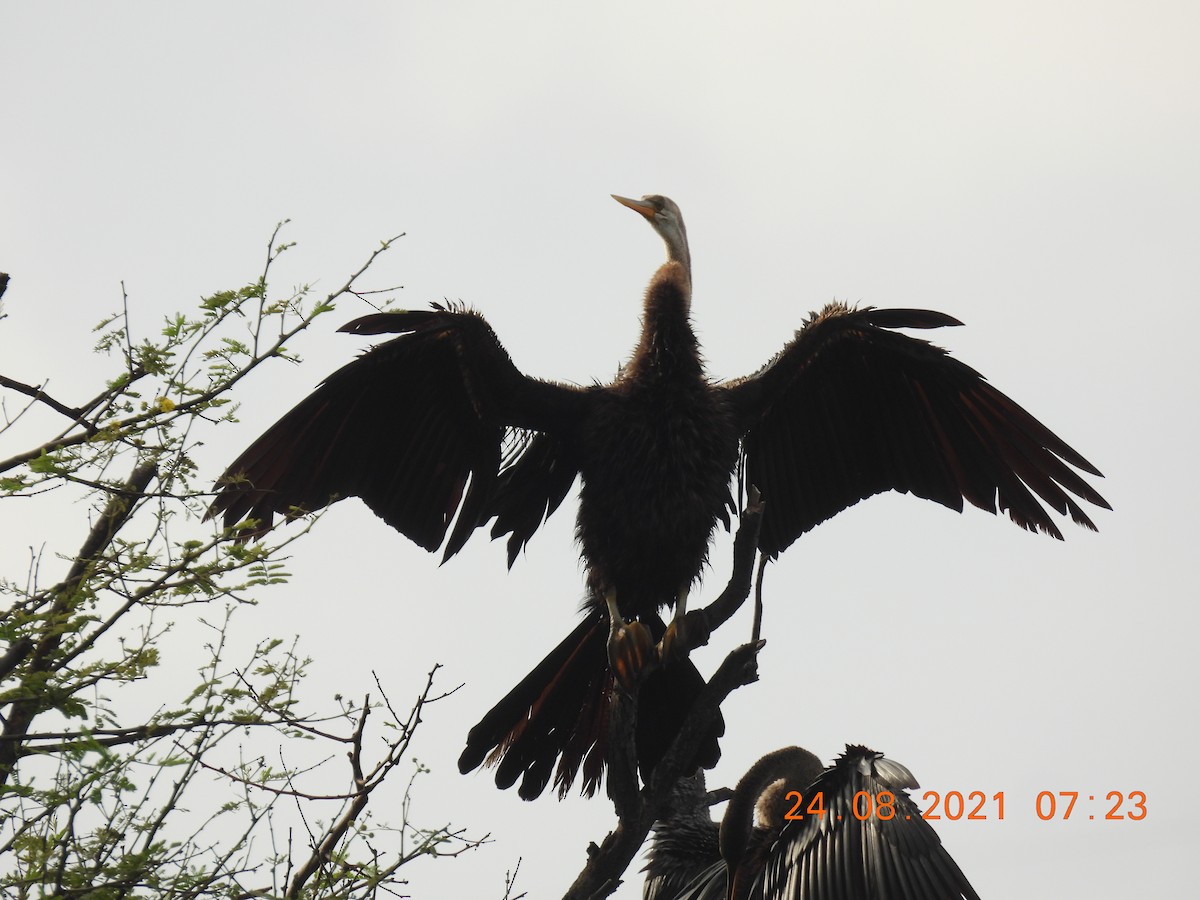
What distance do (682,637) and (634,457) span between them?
2.49ft

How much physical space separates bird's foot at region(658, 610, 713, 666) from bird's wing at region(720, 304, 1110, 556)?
1.14 meters

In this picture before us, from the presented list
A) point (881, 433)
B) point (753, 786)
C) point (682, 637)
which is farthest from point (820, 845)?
point (881, 433)

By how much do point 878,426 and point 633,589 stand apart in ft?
4.78

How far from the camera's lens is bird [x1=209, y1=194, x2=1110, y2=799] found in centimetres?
484

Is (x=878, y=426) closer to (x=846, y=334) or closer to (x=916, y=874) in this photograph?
(x=846, y=334)

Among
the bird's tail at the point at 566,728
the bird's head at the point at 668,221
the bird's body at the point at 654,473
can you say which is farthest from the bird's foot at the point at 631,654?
the bird's head at the point at 668,221

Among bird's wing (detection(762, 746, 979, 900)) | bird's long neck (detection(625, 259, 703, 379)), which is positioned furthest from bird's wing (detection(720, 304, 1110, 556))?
bird's wing (detection(762, 746, 979, 900))

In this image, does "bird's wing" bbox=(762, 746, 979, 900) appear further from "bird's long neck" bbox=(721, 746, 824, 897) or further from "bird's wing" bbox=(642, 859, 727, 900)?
"bird's wing" bbox=(642, 859, 727, 900)

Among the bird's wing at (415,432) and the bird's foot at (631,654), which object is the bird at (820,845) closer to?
the bird's foot at (631,654)

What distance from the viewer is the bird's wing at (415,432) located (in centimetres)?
504

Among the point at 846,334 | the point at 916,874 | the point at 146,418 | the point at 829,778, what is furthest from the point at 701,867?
the point at 146,418

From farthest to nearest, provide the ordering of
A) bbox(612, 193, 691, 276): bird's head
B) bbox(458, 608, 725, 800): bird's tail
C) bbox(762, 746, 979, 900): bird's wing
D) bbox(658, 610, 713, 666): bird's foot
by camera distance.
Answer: bbox(612, 193, 691, 276): bird's head
bbox(458, 608, 725, 800): bird's tail
bbox(658, 610, 713, 666): bird's foot
bbox(762, 746, 979, 900): bird's wing

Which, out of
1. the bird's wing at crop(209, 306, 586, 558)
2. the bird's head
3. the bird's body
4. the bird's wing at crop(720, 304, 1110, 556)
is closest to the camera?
the bird's body

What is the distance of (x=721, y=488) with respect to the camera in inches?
197
